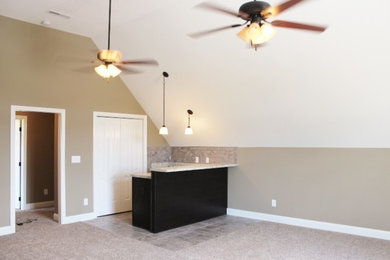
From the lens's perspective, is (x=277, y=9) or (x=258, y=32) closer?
(x=277, y=9)

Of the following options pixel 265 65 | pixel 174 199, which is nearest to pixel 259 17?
pixel 265 65

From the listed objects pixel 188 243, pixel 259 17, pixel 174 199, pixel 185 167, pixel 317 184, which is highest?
pixel 259 17

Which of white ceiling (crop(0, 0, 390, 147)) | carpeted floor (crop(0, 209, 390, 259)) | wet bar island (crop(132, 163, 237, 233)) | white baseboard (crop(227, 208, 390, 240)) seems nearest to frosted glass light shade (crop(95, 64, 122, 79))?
white ceiling (crop(0, 0, 390, 147))

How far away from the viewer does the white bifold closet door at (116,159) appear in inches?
253

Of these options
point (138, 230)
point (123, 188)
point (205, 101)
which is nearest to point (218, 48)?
point (205, 101)

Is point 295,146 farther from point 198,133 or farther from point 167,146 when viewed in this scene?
point 167,146

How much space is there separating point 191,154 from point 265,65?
10.5 ft

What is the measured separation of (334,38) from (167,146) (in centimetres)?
465

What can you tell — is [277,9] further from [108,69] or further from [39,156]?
[39,156]

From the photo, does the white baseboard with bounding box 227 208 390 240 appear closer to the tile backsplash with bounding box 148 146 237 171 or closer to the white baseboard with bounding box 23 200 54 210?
the tile backsplash with bounding box 148 146 237 171

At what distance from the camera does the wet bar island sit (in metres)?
5.23

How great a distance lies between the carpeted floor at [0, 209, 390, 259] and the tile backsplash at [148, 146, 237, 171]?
4.58ft

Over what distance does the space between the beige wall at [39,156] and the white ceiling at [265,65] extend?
102 inches

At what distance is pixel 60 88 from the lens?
230 inches
